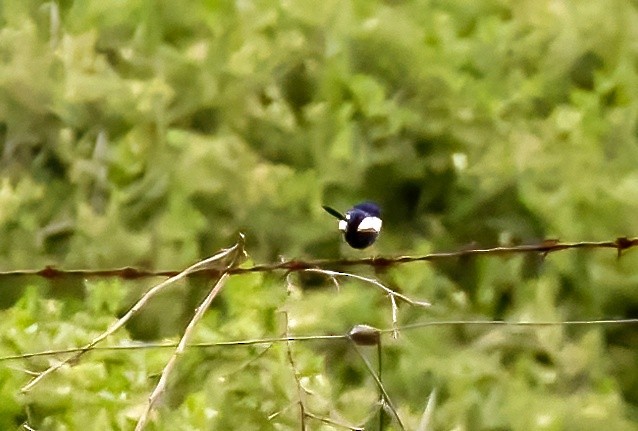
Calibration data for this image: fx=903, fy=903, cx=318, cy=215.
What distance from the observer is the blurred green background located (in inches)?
62.9

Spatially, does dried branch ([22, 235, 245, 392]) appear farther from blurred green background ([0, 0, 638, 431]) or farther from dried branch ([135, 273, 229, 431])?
blurred green background ([0, 0, 638, 431])

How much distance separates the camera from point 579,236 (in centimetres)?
168

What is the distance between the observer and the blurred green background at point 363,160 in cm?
160

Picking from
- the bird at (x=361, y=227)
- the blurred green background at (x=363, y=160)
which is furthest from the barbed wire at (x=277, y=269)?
the blurred green background at (x=363, y=160)

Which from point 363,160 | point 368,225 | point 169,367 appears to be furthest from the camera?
point 363,160

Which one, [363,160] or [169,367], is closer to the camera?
[169,367]

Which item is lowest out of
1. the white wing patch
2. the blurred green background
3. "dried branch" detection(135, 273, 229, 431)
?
"dried branch" detection(135, 273, 229, 431)

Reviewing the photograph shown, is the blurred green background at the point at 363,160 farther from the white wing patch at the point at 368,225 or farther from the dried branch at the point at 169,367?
the dried branch at the point at 169,367

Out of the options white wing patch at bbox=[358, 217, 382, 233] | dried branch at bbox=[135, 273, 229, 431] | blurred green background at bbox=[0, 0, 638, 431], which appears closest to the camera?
dried branch at bbox=[135, 273, 229, 431]

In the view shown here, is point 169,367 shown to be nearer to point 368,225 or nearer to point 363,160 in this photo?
point 368,225

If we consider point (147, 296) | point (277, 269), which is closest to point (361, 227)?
point (277, 269)

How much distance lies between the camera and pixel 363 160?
1.82 m

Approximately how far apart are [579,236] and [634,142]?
0.78ft

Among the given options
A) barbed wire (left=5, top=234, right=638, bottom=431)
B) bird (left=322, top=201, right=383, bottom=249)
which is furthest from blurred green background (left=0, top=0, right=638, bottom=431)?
barbed wire (left=5, top=234, right=638, bottom=431)
